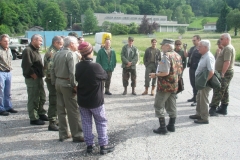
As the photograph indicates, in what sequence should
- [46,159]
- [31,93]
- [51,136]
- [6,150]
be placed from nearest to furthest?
[46,159] → [6,150] → [51,136] → [31,93]

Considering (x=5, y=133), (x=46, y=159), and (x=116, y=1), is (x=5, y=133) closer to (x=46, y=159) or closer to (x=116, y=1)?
(x=46, y=159)

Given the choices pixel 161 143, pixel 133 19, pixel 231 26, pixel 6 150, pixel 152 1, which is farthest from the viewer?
pixel 152 1

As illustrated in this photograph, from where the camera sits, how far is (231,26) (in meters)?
69.4

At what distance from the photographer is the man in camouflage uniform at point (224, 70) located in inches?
235

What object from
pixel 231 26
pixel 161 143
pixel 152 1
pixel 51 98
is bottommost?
pixel 161 143

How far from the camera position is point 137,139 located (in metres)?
4.89

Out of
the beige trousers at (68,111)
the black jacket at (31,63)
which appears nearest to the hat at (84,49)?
the beige trousers at (68,111)

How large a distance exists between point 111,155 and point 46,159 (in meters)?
1.04

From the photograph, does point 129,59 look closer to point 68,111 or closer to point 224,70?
point 224,70

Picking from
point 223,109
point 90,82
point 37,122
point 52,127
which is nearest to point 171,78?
point 90,82

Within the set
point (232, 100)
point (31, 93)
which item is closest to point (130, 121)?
point (31, 93)

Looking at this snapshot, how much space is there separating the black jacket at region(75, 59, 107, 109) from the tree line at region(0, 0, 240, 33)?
5756 centimetres

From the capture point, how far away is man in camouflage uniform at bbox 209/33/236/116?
5.98 meters

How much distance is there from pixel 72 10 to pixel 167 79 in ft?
406
